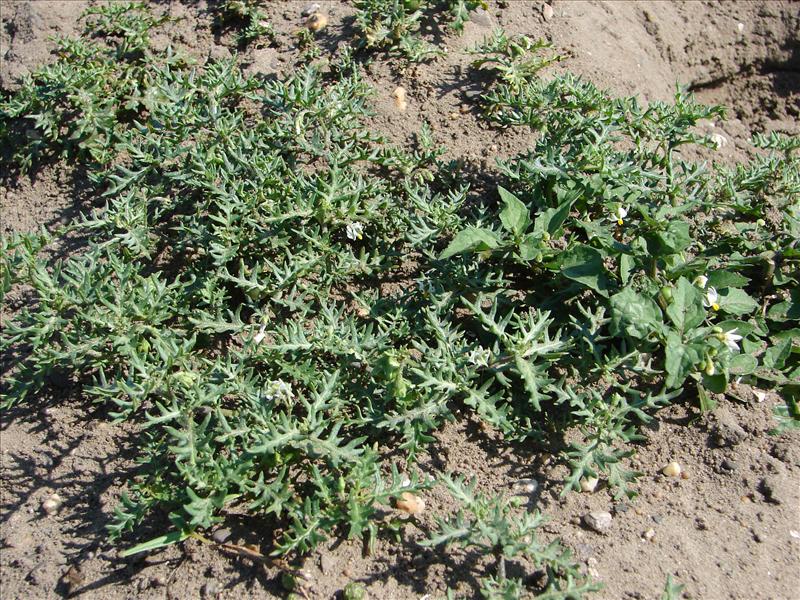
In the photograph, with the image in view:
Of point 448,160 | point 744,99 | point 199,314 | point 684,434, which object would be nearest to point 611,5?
point 744,99

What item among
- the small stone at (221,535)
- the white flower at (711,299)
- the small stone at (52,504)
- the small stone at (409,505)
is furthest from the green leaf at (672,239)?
the small stone at (52,504)

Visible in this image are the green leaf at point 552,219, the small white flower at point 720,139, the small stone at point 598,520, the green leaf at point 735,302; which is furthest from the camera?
the small white flower at point 720,139

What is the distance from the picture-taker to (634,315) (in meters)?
2.90

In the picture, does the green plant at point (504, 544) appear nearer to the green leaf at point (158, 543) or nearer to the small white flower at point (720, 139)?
the green leaf at point (158, 543)

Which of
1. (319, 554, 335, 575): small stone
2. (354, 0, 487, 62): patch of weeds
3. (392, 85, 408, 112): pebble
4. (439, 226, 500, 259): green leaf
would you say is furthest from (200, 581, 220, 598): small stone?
(354, 0, 487, 62): patch of weeds

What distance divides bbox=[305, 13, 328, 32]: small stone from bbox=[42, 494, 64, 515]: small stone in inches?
112

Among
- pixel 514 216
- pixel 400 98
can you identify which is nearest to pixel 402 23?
pixel 400 98

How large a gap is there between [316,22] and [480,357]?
2.43 metres

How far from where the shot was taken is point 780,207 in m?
3.43

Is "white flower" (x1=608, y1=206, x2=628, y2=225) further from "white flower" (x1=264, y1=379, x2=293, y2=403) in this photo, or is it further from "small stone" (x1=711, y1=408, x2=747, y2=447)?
"white flower" (x1=264, y1=379, x2=293, y2=403)

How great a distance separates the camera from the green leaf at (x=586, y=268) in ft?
9.83

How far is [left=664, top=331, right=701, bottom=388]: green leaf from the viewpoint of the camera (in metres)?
2.79

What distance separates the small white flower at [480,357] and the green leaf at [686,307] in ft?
2.36

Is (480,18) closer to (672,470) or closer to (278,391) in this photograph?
(278,391)
